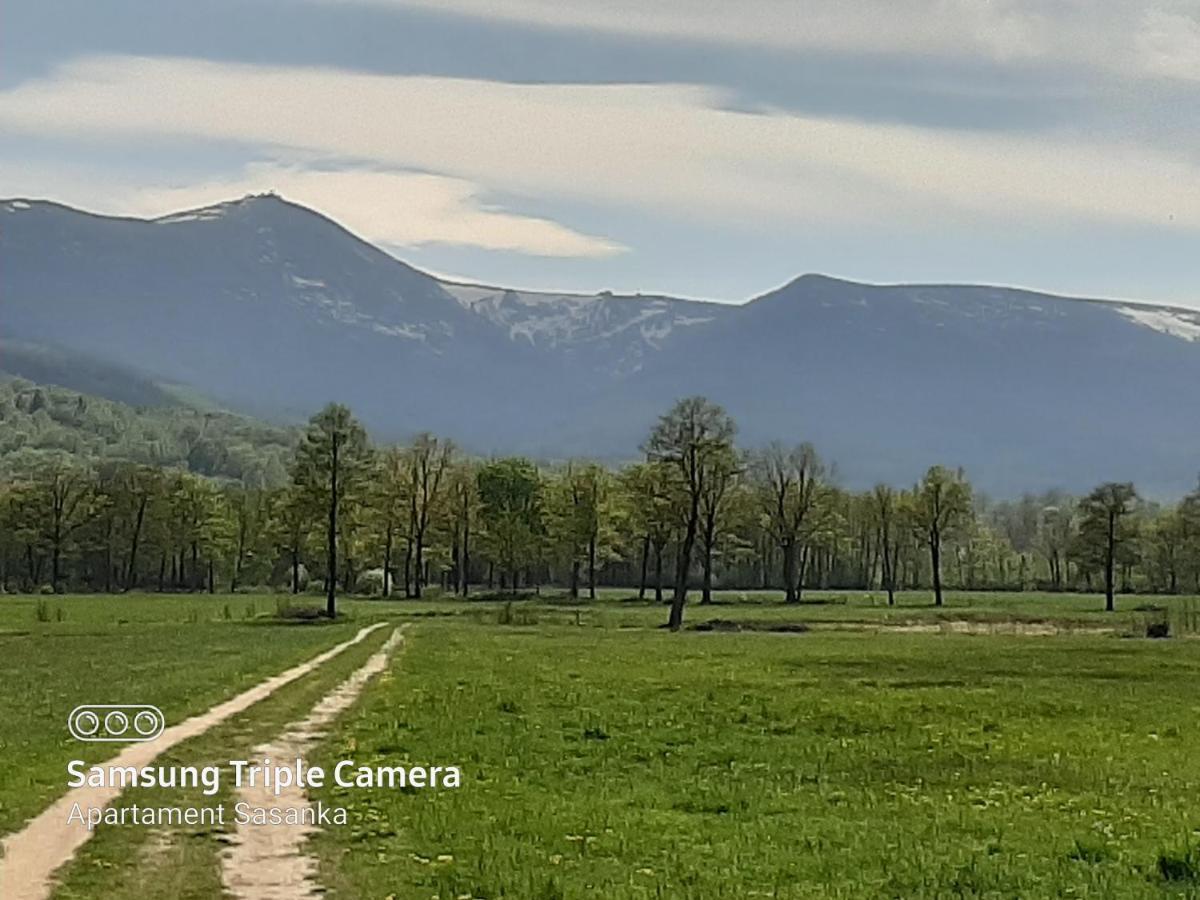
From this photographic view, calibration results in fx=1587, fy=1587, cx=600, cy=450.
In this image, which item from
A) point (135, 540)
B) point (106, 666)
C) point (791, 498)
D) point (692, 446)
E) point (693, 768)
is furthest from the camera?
point (791, 498)

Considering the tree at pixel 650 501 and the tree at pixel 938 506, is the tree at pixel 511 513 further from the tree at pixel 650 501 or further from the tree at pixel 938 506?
the tree at pixel 938 506

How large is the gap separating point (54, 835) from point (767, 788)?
10078 mm

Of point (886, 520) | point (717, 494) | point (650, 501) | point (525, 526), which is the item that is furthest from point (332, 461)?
point (886, 520)

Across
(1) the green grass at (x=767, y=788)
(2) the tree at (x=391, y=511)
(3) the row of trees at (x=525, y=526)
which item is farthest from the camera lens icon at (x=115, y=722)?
(2) the tree at (x=391, y=511)

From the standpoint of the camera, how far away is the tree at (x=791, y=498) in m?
143

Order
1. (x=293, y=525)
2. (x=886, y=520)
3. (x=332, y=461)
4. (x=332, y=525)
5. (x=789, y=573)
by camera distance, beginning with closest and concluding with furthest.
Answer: (x=332, y=525), (x=332, y=461), (x=293, y=525), (x=789, y=573), (x=886, y=520)

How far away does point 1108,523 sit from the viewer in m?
128

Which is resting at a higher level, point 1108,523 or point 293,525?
point 1108,523

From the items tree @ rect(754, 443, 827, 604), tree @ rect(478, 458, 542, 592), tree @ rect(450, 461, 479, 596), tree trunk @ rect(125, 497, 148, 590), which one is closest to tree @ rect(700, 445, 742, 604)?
tree @ rect(478, 458, 542, 592)

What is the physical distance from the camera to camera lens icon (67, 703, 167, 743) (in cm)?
2614

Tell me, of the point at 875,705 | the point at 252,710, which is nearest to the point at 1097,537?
the point at 875,705

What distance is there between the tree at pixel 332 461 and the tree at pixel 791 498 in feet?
168

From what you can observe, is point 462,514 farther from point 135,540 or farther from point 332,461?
point 332,461

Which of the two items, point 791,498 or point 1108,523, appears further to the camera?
point 791,498
